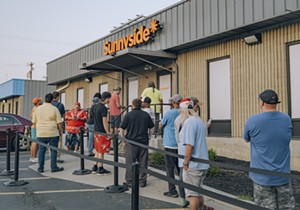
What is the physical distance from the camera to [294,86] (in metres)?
8.47

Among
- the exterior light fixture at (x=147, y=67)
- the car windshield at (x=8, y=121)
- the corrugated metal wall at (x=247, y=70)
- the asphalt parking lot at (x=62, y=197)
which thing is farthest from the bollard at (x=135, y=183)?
the car windshield at (x=8, y=121)

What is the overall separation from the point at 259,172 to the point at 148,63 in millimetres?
10505

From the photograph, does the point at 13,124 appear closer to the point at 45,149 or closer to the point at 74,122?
the point at 74,122

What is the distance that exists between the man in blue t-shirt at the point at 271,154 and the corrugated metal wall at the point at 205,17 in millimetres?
5185

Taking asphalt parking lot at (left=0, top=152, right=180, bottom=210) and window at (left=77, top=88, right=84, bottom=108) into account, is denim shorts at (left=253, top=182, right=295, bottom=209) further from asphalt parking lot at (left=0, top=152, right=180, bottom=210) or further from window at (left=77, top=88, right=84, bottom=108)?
window at (left=77, top=88, right=84, bottom=108)

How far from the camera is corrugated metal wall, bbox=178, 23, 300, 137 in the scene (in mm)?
8656

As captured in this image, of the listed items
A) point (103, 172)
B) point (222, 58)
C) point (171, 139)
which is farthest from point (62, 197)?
point (222, 58)

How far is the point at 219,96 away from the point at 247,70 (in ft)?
4.56

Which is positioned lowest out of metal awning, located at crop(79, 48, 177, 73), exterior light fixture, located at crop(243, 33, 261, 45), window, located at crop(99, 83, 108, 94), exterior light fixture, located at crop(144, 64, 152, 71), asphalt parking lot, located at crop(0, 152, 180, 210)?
asphalt parking lot, located at crop(0, 152, 180, 210)

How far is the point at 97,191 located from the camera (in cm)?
638

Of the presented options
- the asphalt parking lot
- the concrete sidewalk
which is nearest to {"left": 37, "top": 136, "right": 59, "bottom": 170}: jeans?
the concrete sidewalk

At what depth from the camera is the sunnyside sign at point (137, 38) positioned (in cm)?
1215

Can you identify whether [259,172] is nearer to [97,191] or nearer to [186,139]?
[186,139]

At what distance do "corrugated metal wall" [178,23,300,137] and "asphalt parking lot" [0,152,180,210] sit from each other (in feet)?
16.0
